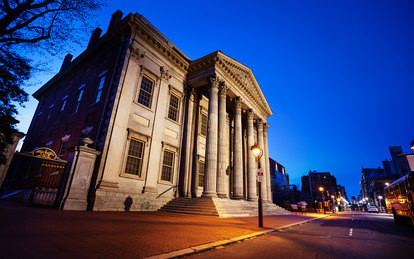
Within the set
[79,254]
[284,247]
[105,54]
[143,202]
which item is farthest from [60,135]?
[284,247]

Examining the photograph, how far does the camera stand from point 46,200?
453 inches

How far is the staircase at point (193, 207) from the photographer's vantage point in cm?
1295

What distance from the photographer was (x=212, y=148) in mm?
16672

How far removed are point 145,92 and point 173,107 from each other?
3.26m

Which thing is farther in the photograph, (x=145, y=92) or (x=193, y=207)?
(x=145, y=92)

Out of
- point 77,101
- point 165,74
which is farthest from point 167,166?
point 77,101

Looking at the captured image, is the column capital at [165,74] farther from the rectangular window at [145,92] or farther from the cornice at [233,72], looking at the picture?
the cornice at [233,72]

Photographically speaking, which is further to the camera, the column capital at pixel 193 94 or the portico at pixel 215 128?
the column capital at pixel 193 94

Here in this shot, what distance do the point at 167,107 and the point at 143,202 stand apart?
836cm

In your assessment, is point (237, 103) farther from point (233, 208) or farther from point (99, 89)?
point (99, 89)

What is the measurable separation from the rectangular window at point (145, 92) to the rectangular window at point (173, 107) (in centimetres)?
236

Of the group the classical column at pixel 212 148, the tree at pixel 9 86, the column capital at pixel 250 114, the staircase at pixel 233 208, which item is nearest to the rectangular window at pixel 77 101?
the tree at pixel 9 86

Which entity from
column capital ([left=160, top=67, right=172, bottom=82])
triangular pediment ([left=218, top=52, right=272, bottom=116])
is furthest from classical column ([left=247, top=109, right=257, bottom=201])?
column capital ([left=160, top=67, right=172, bottom=82])

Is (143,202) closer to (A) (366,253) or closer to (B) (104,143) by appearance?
(B) (104,143)
